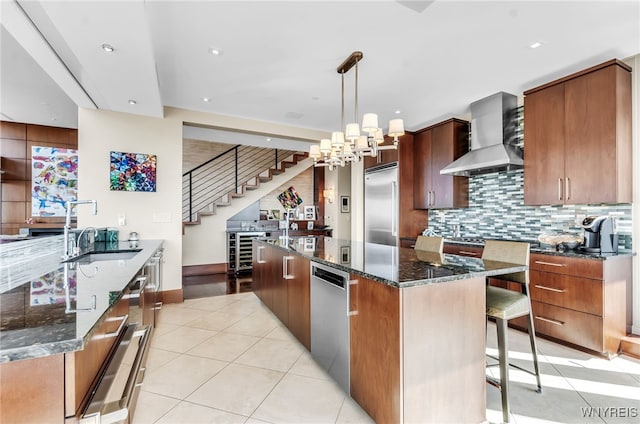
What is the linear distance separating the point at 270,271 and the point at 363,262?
1754mm

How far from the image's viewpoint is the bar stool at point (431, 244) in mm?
2764

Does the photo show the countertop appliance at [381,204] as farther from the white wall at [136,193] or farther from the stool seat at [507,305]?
the white wall at [136,193]

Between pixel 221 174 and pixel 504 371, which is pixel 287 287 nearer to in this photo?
pixel 504 371

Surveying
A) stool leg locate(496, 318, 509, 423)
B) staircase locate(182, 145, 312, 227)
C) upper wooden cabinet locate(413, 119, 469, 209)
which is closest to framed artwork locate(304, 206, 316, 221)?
staircase locate(182, 145, 312, 227)

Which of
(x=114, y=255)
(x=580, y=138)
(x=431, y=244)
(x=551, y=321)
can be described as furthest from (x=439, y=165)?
(x=114, y=255)

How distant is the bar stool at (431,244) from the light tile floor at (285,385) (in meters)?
1.00

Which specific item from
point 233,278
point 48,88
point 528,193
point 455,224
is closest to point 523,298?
point 528,193

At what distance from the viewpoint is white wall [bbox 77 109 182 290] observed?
3.80 m

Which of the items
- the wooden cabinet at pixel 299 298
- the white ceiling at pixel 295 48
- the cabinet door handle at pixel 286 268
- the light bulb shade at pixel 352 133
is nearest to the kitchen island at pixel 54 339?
the wooden cabinet at pixel 299 298

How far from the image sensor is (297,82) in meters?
3.42

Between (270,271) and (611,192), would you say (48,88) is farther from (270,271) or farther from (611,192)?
(611,192)

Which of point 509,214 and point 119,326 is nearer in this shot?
point 119,326

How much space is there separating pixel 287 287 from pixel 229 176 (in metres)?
5.55

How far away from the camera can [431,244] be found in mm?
2867
